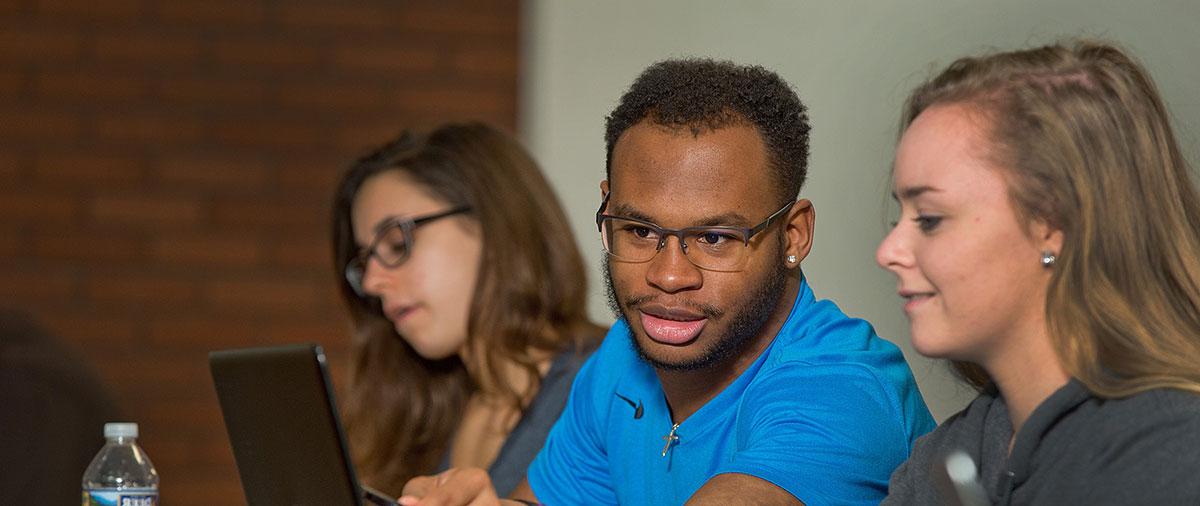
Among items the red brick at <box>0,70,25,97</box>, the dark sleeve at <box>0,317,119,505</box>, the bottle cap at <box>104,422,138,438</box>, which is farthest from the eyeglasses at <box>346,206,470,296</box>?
the red brick at <box>0,70,25,97</box>

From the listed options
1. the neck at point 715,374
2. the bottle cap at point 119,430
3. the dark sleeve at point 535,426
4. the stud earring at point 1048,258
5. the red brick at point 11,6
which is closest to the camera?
the stud earring at point 1048,258

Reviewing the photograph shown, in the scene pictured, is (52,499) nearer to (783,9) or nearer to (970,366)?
(970,366)

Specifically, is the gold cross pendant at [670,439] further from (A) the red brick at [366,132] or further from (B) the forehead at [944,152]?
(A) the red brick at [366,132]

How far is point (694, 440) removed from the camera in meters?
1.80

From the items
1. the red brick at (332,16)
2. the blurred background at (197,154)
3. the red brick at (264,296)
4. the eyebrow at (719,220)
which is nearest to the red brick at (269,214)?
the blurred background at (197,154)

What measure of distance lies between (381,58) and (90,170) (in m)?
0.94

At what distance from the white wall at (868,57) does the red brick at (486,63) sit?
92 cm

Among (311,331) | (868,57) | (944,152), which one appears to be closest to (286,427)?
(944,152)

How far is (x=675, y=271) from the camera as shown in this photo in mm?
1676

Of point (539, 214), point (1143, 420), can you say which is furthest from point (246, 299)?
point (1143, 420)

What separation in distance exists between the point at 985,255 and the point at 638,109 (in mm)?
576

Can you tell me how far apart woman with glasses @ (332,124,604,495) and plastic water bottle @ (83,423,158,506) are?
2.28 feet

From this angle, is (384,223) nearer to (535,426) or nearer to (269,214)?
(535,426)

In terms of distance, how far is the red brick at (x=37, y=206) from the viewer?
13.5ft
